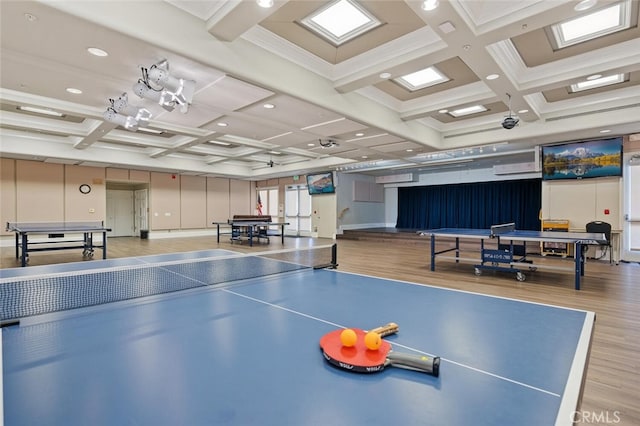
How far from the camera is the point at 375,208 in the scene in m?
16.8

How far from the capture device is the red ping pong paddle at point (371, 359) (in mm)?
1190

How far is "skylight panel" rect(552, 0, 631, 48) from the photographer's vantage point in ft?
13.1

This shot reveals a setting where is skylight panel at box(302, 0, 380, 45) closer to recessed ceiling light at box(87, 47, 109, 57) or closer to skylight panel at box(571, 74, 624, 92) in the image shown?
recessed ceiling light at box(87, 47, 109, 57)

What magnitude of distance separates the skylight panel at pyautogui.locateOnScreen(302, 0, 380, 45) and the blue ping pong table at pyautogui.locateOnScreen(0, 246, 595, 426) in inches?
137

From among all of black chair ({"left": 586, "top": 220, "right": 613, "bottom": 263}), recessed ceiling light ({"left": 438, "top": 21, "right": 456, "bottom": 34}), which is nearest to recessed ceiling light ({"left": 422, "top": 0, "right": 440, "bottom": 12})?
recessed ceiling light ({"left": 438, "top": 21, "right": 456, "bottom": 34})

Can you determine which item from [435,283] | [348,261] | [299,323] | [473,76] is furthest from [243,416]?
[348,261]

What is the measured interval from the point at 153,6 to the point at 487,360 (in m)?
4.36

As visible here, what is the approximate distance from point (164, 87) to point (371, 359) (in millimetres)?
4122

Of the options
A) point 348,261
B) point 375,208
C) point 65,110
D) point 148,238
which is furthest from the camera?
point 375,208

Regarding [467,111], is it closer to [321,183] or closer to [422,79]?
[422,79]

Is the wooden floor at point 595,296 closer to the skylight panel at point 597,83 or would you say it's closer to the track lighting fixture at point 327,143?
the track lighting fixture at point 327,143

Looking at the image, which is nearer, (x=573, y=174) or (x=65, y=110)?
(x=65, y=110)

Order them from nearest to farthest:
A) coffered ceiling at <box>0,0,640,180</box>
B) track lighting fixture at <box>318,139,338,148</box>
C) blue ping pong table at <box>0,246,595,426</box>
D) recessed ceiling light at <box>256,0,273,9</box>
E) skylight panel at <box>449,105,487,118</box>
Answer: blue ping pong table at <box>0,246,595,426</box> < recessed ceiling light at <box>256,0,273,9</box> < coffered ceiling at <box>0,0,640,180</box> < skylight panel at <box>449,105,487,118</box> < track lighting fixture at <box>318,139,338,148</box>

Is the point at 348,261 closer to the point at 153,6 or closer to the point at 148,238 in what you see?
the point at 153,6
